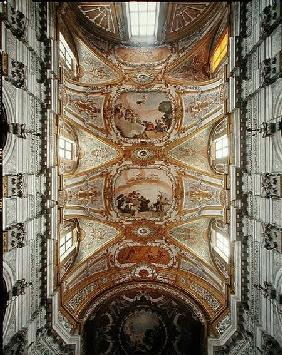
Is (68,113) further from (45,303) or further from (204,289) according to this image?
(204,289)

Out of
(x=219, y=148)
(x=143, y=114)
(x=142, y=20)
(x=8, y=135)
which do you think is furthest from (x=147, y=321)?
(x=142, y=20)

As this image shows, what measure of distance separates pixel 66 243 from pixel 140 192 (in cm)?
441

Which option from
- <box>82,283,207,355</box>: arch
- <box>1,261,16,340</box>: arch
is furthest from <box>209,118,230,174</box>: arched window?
<box>1,261,16,340</box>: arch

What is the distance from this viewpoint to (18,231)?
11391mm

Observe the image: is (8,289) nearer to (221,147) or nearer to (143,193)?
(143,193)

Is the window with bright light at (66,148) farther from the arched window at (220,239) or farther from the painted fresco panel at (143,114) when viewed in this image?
the arched window at (220,239)

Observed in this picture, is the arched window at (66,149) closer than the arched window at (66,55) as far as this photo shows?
No

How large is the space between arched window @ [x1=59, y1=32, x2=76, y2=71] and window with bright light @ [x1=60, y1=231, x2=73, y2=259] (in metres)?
7.30

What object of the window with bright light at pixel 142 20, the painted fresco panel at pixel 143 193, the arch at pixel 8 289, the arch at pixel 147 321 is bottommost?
the arch at pixel 147 321

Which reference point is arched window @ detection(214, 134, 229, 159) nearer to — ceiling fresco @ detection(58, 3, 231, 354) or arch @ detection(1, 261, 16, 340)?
ceiling fresco @ detection(58, 3, 231, 354)

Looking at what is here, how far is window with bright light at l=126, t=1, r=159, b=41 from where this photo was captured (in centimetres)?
1557

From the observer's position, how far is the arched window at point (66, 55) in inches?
621

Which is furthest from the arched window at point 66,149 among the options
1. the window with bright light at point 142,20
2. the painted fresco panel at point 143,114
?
the window with bright light at point 142,20

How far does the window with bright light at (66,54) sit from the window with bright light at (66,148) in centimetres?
315
